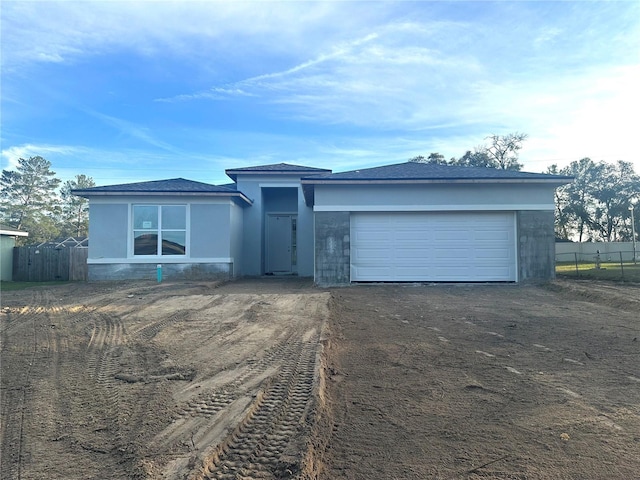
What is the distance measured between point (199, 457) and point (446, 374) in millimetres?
2932

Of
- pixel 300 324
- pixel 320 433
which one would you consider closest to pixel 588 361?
pixel 320 433

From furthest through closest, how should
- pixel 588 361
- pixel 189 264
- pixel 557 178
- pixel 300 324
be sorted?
pixel 189 264 → pixel 557 178 → pixel 300 324 → pixel 588 361

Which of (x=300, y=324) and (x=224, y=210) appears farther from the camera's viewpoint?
(x=224, y=210)

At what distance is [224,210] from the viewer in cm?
1591

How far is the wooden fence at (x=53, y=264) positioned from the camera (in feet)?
61.6

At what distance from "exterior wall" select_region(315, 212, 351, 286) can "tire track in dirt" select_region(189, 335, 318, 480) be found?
9137 mm

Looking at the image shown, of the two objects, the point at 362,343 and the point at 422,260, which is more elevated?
the point at 422,260

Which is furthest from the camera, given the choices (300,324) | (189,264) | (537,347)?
(189,264)

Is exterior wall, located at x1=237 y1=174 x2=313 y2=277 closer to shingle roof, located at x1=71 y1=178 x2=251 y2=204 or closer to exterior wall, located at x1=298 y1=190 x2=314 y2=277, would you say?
exterior wall, located at x1=298 y1=190 x2=314 y2=277

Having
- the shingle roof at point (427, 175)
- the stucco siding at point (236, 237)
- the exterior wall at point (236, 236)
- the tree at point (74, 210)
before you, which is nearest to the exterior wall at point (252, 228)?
the exterior wall at point (236, 236)

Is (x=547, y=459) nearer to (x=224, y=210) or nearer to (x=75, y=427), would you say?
(x=75, y=427)

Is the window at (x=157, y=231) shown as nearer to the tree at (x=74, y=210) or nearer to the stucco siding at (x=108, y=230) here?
the stucco siding at (x=108, y=230)

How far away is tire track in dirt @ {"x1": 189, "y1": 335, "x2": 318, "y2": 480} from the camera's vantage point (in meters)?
2.73

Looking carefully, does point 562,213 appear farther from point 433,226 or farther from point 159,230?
point 159,230
